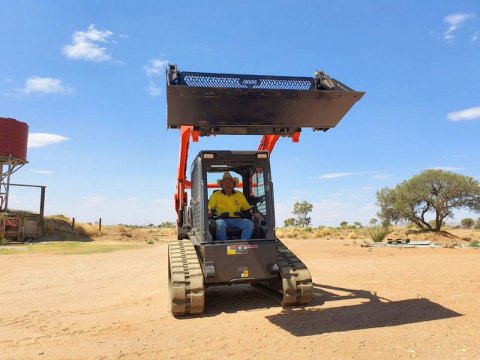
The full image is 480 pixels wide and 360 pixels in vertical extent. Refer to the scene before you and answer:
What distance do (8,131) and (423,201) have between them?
1279 inches

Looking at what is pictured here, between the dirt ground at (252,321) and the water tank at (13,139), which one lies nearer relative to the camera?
the dirt ground at (252,321)

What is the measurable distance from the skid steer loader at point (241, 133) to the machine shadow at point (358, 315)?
0.55 m

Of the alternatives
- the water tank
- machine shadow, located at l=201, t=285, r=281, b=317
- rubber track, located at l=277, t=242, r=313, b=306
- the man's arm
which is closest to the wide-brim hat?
the man's arm

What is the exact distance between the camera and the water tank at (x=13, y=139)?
30.5 metres

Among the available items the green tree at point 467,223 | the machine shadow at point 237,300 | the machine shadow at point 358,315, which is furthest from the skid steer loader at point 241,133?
the green tree at point 467,223

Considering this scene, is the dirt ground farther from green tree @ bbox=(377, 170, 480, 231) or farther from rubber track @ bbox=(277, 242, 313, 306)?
green tree @ bbox=(377, 170, 480, 231)

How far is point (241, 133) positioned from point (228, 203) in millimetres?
1365

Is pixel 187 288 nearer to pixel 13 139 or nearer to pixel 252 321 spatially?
pixel 252 321

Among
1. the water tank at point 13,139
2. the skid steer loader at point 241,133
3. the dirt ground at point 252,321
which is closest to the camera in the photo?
the dirt ground at point 252,321

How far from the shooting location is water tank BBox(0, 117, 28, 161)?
30.5m

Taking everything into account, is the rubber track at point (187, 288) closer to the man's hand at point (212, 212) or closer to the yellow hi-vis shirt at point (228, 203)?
the man's hand at point (212, 212)

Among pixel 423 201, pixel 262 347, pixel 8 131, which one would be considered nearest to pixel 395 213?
pixel 423 201

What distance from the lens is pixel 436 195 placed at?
33.8m

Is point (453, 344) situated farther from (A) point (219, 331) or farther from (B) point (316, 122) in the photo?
(B) point (316, 122)
